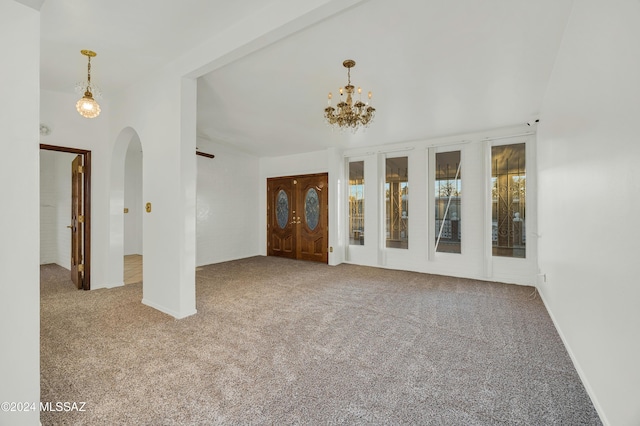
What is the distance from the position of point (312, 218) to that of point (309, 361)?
4.65 meters

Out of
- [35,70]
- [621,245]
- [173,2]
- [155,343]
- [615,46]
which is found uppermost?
[173,2]

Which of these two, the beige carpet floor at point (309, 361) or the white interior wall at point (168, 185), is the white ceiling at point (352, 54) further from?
the beige carpet floor at point (309, 361)

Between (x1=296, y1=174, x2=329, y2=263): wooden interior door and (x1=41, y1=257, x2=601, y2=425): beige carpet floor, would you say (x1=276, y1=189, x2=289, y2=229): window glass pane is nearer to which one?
(x1=296, y1=174, x2=329, y2=263): wooden interior door

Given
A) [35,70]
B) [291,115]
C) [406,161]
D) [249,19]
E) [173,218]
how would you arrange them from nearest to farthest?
[35,70] < [249,19] < [173,218] < [291,115] < [406,161]

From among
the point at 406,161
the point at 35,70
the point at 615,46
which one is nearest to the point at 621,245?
the point at 615,46

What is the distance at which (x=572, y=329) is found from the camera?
7.36 feet

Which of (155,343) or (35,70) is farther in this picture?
(155,343)

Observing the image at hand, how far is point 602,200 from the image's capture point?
164 cm

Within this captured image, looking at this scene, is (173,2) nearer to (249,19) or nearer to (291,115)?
(249,19)

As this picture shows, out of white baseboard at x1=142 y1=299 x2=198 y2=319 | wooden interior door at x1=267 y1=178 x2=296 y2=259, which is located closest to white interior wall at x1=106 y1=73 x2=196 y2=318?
white baseboard at x1=142 y1=299 x2=198 y2=319

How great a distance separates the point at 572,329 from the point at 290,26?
3.32 m

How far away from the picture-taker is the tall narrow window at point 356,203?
248 inches

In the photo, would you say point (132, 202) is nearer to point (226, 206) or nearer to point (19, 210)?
point (226, 206)

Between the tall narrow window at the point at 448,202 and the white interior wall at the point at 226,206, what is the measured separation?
4537mm
